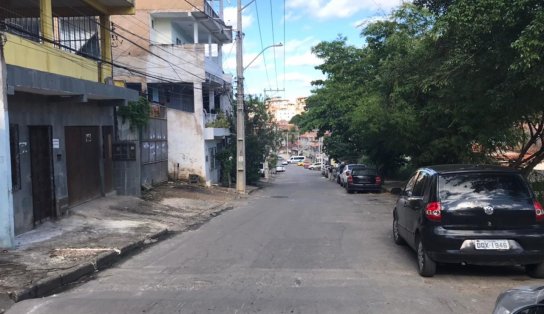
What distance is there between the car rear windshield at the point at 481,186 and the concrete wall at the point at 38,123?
8.54 m

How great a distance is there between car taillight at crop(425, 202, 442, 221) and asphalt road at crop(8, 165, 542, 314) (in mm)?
919

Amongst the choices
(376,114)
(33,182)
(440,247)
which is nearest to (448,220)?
(440,247)

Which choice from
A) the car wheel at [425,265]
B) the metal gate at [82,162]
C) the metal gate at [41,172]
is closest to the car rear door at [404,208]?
the car wheel at [425,265]

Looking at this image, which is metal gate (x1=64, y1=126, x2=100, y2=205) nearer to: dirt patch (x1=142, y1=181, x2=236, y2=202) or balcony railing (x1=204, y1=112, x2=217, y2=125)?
dirt patch (x1=142, y1=181, x2=236, y2=202)

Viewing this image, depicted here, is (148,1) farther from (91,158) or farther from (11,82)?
(11,82)

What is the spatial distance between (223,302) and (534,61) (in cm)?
632

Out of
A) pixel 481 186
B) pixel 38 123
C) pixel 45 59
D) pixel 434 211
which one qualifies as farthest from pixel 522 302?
pixel 45 59

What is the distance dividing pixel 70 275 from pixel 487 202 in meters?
6.29

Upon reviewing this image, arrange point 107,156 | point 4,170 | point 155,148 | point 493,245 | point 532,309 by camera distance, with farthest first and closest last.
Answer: point 155,148 < point 107,156 < point 4,170 < point 493,245 < point 532,309

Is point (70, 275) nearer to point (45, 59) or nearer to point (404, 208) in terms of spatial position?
point (404, 208)

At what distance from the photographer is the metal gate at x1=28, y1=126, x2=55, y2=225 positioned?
12.1 m

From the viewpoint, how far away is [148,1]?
2967 cm

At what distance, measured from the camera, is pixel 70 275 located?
7.93m

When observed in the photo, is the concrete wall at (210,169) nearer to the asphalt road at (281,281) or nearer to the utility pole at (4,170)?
the asphalt road at (281,281)
